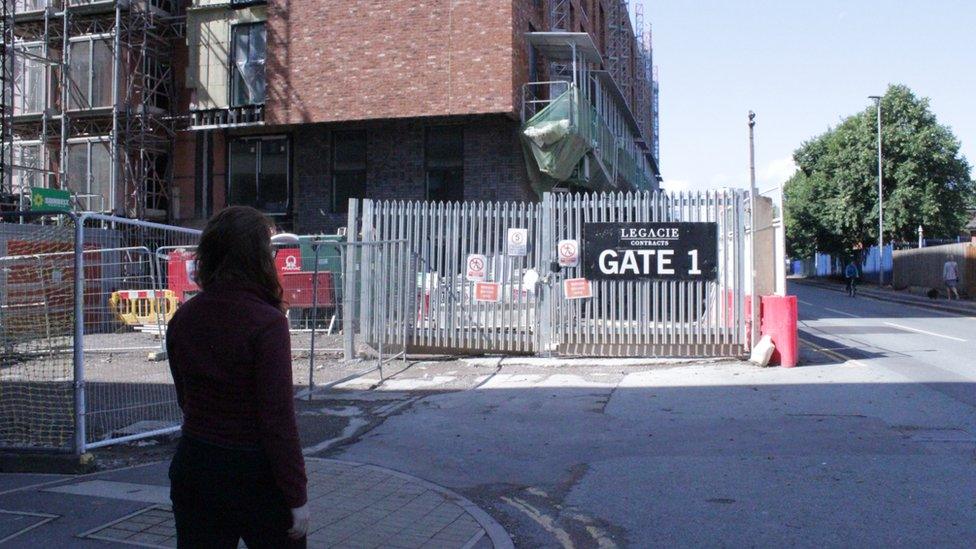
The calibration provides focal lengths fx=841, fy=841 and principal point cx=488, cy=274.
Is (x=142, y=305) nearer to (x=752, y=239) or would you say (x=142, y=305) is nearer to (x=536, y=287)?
(x=536, y=287)

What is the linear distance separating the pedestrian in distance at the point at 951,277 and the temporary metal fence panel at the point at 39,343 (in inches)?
1267

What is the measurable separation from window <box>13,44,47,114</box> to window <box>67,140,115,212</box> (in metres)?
2.07

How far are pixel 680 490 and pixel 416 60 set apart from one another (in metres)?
17.1

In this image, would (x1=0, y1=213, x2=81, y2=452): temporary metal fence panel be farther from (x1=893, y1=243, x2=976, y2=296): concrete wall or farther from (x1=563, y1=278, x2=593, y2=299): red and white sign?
(x1=893, y1=243, x2=976, y2=296): concrete wall

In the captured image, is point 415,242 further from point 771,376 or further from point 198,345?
point 198,345

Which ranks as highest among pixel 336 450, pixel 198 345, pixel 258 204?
pixel 258 204

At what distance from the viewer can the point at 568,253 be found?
13.6 metres

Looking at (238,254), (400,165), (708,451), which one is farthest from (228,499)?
(400,165)

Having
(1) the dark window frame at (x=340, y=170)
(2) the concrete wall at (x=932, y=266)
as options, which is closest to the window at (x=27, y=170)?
(1) the dark window frame at (x=340, y=170)

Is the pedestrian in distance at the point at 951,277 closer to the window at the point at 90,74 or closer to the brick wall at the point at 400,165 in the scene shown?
the brick wall at the point at 400,165

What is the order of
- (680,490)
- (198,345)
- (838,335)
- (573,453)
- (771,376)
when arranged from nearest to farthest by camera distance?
(198,345), (680,490), (573,453), (771,376), (838,335)

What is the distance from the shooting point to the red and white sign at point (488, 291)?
13.8 metres

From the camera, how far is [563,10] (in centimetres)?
2720

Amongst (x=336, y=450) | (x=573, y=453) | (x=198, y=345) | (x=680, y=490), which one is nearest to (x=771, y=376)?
(x=573, y=453)
